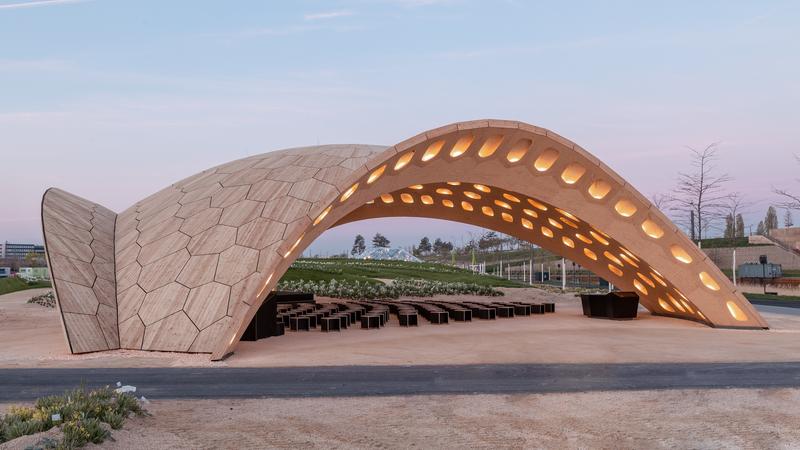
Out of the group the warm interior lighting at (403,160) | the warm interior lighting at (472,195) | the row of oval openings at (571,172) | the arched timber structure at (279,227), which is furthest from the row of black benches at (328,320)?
the row of oval openings at (571,172)

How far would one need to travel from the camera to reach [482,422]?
6934mm

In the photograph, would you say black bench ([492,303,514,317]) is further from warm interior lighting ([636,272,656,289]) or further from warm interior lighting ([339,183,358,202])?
warm interior lighting ([339,183,358,202])

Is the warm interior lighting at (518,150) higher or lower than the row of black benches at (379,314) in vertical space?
higher

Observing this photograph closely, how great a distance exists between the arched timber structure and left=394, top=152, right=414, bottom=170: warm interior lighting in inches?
2.3

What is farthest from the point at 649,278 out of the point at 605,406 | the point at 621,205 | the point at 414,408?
the point at 414,408

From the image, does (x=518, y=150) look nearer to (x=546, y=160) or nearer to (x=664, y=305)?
(x=546, y=160)

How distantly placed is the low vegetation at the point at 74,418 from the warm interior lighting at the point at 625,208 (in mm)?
14790

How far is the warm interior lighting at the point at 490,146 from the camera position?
1594cm

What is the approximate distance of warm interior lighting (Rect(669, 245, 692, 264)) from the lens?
55.7 ft

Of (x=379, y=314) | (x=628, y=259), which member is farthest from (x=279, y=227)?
(x=628, y=259)

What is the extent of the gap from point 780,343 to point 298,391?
12.6 meters

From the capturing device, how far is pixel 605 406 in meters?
7.73

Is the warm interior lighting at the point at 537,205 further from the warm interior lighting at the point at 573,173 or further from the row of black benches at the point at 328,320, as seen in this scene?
the row of black benches at the point at 328,320

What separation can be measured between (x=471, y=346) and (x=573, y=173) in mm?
7015
